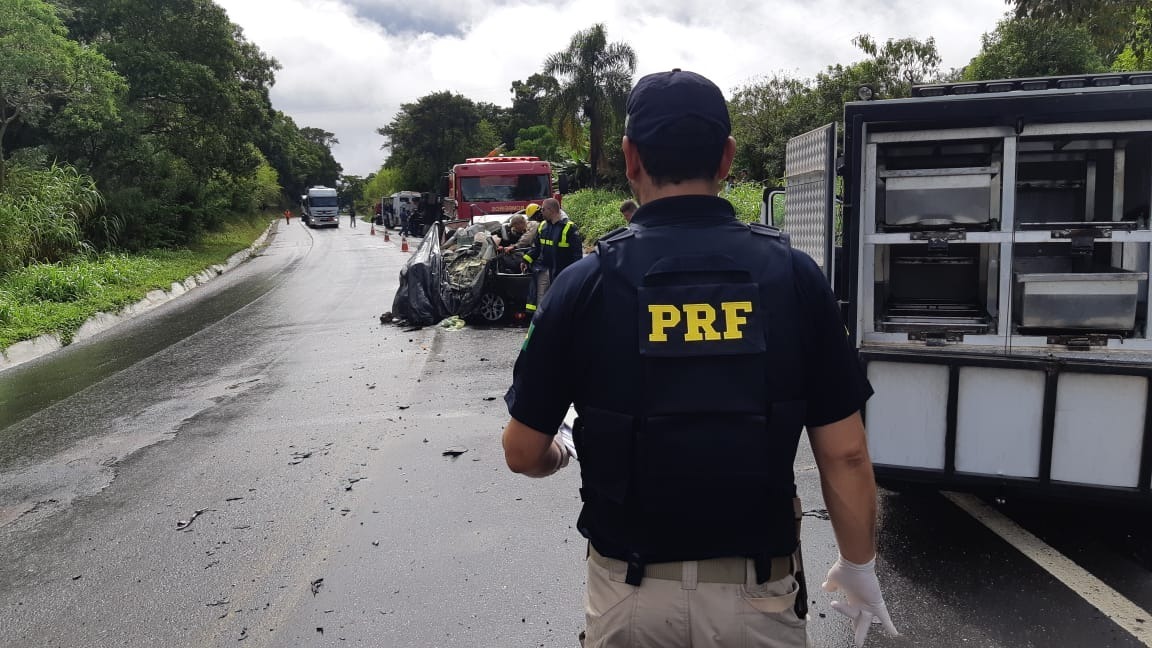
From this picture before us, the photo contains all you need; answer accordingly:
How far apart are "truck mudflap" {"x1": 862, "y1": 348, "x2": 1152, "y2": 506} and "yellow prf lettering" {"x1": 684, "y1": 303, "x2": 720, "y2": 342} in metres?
2.90

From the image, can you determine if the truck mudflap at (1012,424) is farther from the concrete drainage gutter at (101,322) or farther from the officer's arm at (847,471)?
the concrete drainage gutter at (101,322)

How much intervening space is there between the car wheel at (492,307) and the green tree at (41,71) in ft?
35.3

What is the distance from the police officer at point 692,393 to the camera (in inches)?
67.5

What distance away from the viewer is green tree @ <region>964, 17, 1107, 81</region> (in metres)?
24.8

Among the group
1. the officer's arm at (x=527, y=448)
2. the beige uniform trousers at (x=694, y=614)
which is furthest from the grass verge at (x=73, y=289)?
the beige uniform trousers at (x=694, y=614)

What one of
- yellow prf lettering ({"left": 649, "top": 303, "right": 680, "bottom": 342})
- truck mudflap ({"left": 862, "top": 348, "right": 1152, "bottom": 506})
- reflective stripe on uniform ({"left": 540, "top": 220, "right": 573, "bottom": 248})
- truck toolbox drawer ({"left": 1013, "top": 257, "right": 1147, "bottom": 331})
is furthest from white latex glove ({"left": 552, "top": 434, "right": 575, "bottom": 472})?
reflective stripe on uniform ({"left": 540, "top": 220, "right": 573, "bottom": 248})

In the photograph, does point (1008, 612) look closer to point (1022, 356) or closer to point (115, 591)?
point (1022, 356)

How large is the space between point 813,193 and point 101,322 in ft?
42.4

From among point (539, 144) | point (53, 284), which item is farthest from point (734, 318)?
point (539, 144)

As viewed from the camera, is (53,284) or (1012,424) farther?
(53,284)

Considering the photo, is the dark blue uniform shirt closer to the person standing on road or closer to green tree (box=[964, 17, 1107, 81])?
the person standing on road

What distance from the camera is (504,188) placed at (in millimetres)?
20797

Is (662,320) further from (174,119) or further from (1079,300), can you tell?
(174,119)

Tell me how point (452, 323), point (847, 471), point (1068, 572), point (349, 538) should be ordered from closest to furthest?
1. point (847, 471)
2. point (1068, 572)
3. point (349, 538)
4. point (452, 323)
